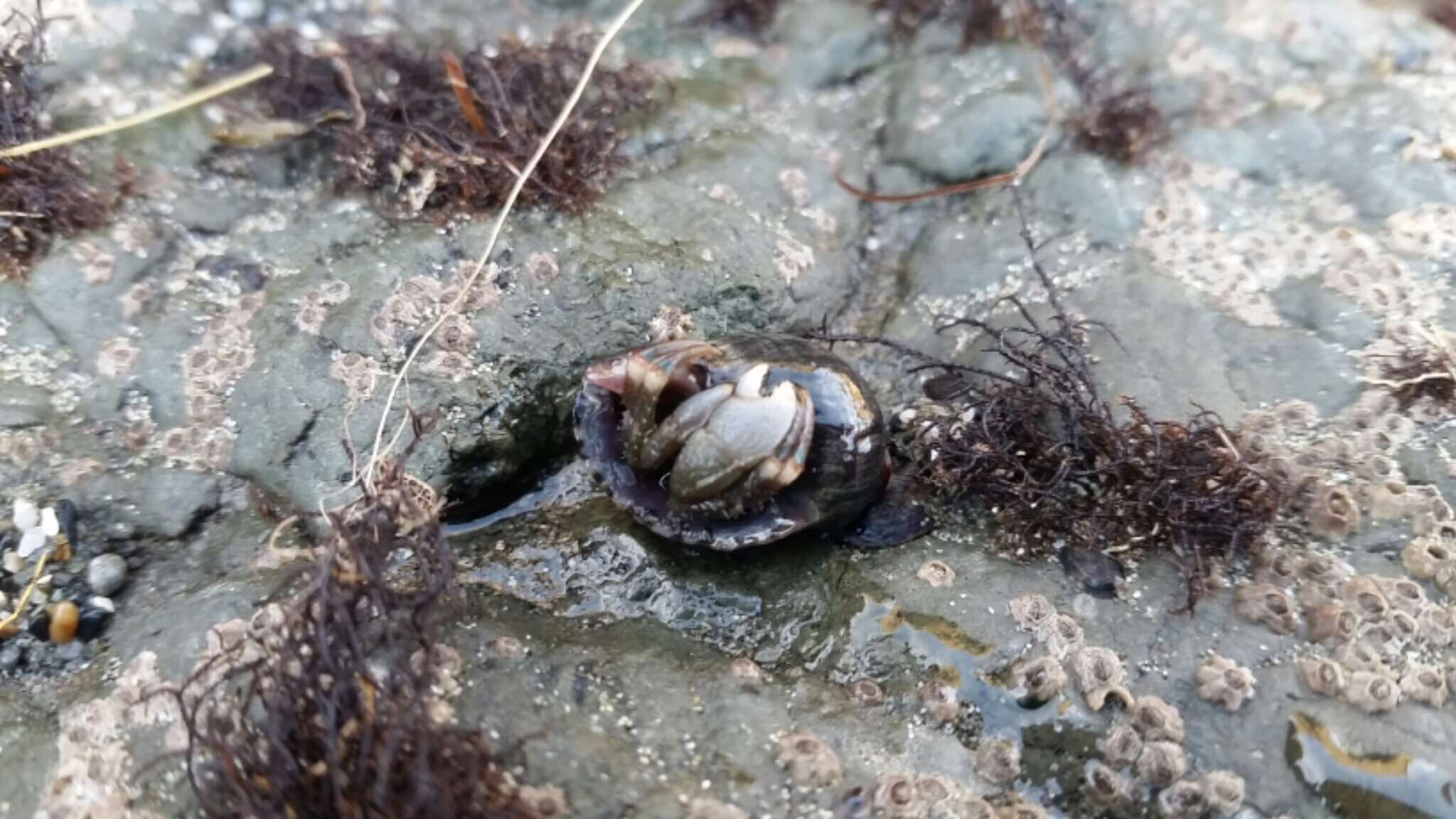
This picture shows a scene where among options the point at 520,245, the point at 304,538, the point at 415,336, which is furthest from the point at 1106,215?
the point at 304,538

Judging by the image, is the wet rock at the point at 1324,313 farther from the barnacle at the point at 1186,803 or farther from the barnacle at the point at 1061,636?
the barnacle at the point at 1186,803

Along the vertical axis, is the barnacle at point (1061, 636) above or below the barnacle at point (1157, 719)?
above

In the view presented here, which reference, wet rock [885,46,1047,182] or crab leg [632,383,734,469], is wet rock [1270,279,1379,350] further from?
crab leg [632,383,734,469]

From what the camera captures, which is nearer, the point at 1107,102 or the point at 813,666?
the point at 813,666

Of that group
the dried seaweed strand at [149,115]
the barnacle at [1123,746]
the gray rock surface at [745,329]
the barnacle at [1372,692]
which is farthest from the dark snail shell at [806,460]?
the dried seaweed strand at [149,115]

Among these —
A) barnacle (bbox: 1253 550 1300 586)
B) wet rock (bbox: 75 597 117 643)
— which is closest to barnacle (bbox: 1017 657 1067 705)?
barnacle (bbox: 1253 550 1300 586)

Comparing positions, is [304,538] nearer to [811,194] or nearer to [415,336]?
[415,336]

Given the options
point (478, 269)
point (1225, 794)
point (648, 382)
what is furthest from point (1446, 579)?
point (478, 269)
